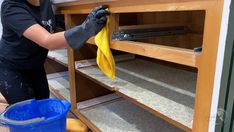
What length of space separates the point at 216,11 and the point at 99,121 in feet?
3.26

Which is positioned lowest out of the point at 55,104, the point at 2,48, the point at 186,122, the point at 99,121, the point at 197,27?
the point at 99,121

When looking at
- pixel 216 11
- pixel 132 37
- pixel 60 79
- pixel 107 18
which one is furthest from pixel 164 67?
pixel 60 79

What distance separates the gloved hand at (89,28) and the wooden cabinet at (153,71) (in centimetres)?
5

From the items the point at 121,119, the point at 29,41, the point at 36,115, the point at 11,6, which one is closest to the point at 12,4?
the point at 11,6

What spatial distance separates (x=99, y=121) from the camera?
1307 mm

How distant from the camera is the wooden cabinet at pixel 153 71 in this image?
565mm

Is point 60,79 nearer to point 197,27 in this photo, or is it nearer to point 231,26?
point 197,27

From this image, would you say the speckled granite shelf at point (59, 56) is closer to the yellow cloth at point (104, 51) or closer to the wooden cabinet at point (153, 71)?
the wooden cabinet at point (153, 71)

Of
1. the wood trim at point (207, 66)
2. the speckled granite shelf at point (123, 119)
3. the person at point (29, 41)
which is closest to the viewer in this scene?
the wood trim at point (207, 66)

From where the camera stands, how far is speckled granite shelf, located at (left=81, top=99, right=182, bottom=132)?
1210mm

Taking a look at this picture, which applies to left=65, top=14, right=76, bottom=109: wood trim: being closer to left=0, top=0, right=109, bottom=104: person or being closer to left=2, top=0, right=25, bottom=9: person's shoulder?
left=0, top=0, right=109, bottom=104: person

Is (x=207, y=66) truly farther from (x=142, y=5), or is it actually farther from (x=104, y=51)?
(x=104, y=51)

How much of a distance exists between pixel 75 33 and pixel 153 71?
0.59 m

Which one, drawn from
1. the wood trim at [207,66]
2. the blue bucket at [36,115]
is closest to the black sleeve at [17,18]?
the blue bucket at [36,115]
